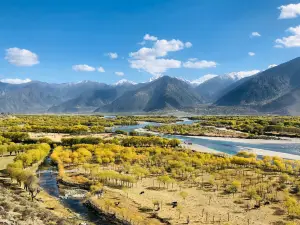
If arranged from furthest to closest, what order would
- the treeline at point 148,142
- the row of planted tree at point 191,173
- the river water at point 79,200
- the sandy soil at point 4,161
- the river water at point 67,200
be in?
the treeline at point 148,142 → the sandy soil at point 4,161 → the row of planted tree at point 191,173 → the river water at point 79,200 → the river water at point 67,200

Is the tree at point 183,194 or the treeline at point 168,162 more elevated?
the treeline at point 168,162

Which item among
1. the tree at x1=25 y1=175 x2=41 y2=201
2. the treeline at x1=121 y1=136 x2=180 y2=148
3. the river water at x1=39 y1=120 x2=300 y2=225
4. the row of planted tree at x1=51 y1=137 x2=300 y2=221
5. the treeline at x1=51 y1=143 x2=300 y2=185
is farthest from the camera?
the treeline at x1=121 y1=136 x2=180 y2=148

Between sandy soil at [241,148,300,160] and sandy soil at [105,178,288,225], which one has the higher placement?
sandy soil at [241,148,300,160]

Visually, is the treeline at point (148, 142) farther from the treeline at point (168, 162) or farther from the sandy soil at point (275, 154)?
the sandy soil at point (275, 154)

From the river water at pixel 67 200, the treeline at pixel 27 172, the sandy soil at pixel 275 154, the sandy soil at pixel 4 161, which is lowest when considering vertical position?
the river water at pixel 67 200

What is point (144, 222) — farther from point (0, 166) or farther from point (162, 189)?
point (0, 166)

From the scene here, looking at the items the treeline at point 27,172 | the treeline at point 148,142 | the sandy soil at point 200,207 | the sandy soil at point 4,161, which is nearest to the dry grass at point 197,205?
the sandy soil at point 200,207

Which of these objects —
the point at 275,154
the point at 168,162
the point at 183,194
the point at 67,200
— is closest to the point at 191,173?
the point at 168,162

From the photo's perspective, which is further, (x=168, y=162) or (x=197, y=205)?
(x=168, y=162)

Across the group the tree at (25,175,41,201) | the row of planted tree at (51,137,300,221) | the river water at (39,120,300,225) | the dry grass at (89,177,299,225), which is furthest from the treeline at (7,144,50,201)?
the dry grass at (89,177,299,225)

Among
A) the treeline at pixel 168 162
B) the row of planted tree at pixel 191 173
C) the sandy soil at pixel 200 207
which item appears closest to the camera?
the sandy soil at pixel 200 207

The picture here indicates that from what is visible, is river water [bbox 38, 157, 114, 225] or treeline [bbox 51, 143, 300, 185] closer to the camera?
river water [bbox 38, 157, 114, 225]

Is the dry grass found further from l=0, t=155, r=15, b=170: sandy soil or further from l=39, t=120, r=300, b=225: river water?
l=0, t=155, r=15, b=170: sandy soil

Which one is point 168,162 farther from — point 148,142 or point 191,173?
point 148,142
